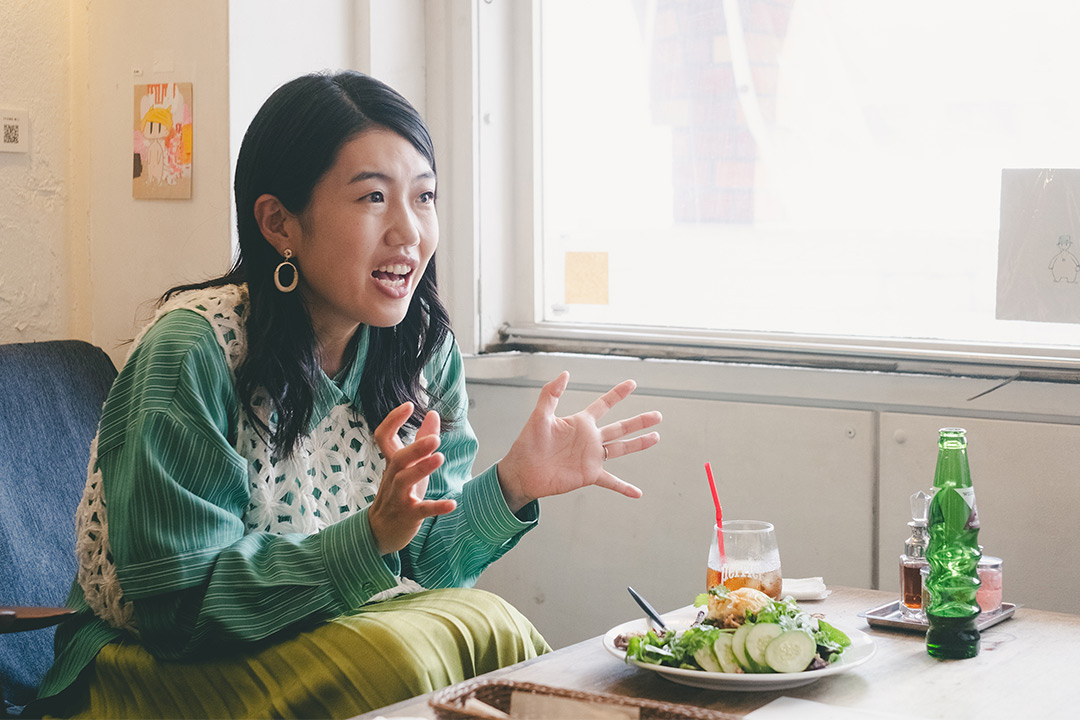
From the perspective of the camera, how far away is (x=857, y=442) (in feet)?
7.50

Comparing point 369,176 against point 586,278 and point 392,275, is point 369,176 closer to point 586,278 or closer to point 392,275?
point 392,275

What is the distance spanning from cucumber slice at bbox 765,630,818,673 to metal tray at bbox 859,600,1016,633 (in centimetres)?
29

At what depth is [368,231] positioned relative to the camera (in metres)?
1.71

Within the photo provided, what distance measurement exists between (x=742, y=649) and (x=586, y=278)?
1598mm

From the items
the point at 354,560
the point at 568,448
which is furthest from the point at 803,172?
the point at 354,560

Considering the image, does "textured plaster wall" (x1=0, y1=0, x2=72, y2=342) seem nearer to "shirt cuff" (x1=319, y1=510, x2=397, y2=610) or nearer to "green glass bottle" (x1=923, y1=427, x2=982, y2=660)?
"shirt cuff" (x1=319, y1=510, x2=397, y2=610)

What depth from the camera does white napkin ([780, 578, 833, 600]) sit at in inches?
66.6

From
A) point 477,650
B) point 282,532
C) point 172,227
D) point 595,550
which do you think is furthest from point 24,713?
point 595,550

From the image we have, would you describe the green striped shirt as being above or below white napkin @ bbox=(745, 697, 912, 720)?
above

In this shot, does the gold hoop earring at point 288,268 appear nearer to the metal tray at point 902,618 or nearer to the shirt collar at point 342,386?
the shirt collar at point 342,386

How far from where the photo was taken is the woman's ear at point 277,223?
1741 millimetres

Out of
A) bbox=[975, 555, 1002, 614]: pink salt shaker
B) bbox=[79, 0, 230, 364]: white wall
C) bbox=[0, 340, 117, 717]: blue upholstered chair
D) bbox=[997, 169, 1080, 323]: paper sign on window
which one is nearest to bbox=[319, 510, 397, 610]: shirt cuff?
bbox=[0, 340, 117, 717]: blue upholstered chair

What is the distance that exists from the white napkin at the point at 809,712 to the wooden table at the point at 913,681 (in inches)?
0.6

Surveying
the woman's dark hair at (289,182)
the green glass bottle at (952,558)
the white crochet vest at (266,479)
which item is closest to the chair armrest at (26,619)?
the white crochet vest at (266,479)
